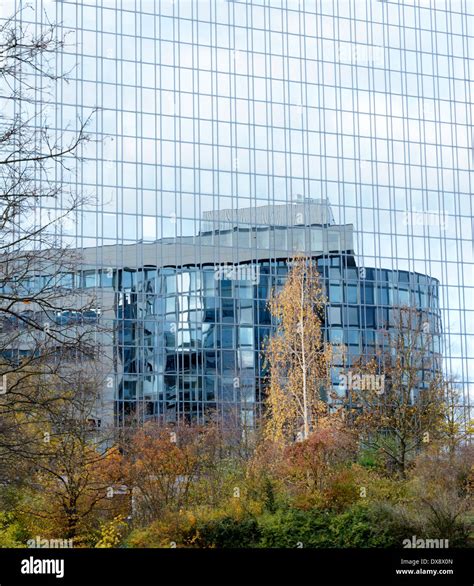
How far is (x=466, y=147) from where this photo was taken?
87.4 metres

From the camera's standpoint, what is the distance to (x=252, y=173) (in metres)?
80.0

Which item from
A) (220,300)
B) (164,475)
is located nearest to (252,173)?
(220,300)

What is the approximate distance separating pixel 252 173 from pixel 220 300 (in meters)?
9.74

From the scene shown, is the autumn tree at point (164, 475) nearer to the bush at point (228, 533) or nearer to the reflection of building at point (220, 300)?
the bush at point (228, 533)

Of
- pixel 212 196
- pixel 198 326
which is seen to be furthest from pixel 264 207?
pixel 198 326

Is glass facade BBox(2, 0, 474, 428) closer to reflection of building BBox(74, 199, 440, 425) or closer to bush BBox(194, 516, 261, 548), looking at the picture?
reflection of building BBox(74, 199, 440, 425)

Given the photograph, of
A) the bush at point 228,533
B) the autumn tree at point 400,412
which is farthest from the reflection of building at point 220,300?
the bush at point 228,533

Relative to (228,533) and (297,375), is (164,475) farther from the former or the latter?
(297,375)

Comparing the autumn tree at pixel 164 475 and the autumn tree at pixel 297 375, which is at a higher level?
the autumn tree at pixel 297 375

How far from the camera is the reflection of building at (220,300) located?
74750 millimetres

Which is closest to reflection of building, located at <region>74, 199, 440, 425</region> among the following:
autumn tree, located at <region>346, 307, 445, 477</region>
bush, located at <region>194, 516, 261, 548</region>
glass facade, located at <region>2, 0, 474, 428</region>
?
glass facade, located at <region>2, 0, 474, 428</region>

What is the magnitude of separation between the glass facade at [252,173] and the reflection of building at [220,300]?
0.38ft

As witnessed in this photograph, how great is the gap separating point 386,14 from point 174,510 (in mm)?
58719

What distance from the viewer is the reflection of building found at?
74.8 meters
